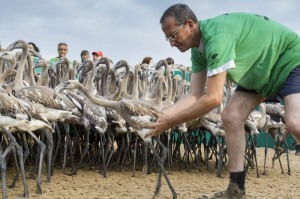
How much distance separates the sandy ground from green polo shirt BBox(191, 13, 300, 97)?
7.10 ft

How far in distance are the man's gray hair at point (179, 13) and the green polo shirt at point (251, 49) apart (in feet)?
0.49

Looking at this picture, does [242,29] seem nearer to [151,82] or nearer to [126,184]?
[126,184]

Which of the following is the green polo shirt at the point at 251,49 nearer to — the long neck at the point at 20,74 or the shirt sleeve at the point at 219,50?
the shirt sleeve at the point at 219,50

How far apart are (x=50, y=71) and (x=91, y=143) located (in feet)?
6.18

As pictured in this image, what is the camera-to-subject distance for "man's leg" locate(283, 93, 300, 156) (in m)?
3.35

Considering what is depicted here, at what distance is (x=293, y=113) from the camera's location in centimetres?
341

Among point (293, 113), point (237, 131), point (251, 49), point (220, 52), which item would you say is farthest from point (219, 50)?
point (237, 131)

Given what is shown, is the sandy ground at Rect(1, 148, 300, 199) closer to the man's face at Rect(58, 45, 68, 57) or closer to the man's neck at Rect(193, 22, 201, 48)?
the man's neck at Rect(193, 22, 201, 48)

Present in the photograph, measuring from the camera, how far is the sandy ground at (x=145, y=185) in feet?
17.4

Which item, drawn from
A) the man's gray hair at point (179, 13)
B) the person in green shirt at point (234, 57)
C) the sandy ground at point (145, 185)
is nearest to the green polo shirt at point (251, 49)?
the person in green shirt at point (234, 57)

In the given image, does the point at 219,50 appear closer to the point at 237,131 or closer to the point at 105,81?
the point at 237,131

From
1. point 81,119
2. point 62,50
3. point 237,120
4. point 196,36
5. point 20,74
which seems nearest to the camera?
point 196,36

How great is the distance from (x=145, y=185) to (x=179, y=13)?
3.54m

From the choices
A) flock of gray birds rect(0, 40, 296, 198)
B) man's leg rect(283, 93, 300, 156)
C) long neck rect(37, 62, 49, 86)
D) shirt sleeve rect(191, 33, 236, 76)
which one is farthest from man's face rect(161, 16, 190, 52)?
long neck rect(37, 62, 49, 86)
